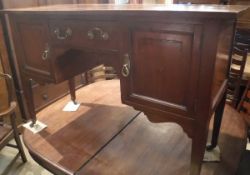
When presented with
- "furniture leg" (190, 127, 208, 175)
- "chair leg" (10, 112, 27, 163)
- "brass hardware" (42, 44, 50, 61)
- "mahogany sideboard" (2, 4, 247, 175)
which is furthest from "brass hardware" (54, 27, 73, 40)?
"chair leg" (10, 112, 27, 163)

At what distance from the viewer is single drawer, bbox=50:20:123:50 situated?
2.72ft

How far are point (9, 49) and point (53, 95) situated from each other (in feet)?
2.21

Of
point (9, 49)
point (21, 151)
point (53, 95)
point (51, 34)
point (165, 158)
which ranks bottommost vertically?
Result: point (21, 151)

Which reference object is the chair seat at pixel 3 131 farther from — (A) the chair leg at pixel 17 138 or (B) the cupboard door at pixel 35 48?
(B) the cupboard door at pixel 35 48

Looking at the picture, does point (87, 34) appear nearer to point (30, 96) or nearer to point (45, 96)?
point (30, 96)

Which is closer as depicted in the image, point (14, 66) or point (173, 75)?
point (173, 75)

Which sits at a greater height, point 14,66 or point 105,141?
point 14,66

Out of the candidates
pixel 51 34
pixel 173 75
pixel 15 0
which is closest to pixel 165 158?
pixel 173 75

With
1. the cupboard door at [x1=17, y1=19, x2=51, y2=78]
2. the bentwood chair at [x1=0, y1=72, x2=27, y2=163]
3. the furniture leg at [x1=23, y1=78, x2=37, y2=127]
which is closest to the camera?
the cupboard door at [x1=17, y1=19, x2=51, y2=78]

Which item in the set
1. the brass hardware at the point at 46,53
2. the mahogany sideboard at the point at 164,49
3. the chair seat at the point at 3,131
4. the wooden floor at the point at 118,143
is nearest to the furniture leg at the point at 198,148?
the mahogany sideboard at the point at 164,49

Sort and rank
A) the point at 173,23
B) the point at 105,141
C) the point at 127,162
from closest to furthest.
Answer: the point at 173,23
the point at 127,162
the point at 105,141

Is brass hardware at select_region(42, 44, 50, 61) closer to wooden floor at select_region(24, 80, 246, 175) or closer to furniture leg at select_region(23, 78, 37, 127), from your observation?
furniture leg at select_region(23, 78, 37, 127)

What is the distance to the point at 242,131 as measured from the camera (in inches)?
48.1

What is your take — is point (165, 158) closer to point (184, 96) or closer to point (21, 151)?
point (184, 96)
